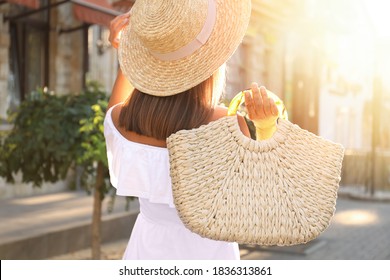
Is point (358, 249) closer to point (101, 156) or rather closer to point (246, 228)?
point (101, 156)

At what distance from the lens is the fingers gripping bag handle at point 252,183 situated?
210 cm

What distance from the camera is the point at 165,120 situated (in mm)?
2320

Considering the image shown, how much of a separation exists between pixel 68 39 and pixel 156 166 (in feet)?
37.0

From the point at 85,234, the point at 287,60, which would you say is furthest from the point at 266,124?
the point at 287,60

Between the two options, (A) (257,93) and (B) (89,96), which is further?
(B) (89,96)

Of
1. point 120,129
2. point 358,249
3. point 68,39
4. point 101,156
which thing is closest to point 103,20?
point 68,39

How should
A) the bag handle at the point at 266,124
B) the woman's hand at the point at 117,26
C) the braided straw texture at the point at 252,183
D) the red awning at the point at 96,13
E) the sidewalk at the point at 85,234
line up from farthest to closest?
the red awning at the point at 96,13
the sidewalk at the point at 85,234
the woman's hand at the point at 117,26
the bag handle at the point at 266,124
the braided straw texture at the point at 252,183

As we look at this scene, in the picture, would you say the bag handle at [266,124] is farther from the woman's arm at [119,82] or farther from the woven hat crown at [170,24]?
the woman's arm at [119,82]

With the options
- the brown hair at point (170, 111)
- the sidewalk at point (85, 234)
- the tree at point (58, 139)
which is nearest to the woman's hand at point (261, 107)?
the brown hair at point (170, 111)

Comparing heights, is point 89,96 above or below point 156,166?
below

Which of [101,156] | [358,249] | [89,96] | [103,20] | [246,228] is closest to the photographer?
[246,228]

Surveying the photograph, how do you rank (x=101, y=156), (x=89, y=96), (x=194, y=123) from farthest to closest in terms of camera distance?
(x=89, y=96)
(x=101, y=156)
(x=194, y=123)

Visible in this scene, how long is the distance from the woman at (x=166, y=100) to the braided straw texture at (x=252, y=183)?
98 mm

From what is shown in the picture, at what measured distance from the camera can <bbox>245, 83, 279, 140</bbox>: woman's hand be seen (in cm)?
216
